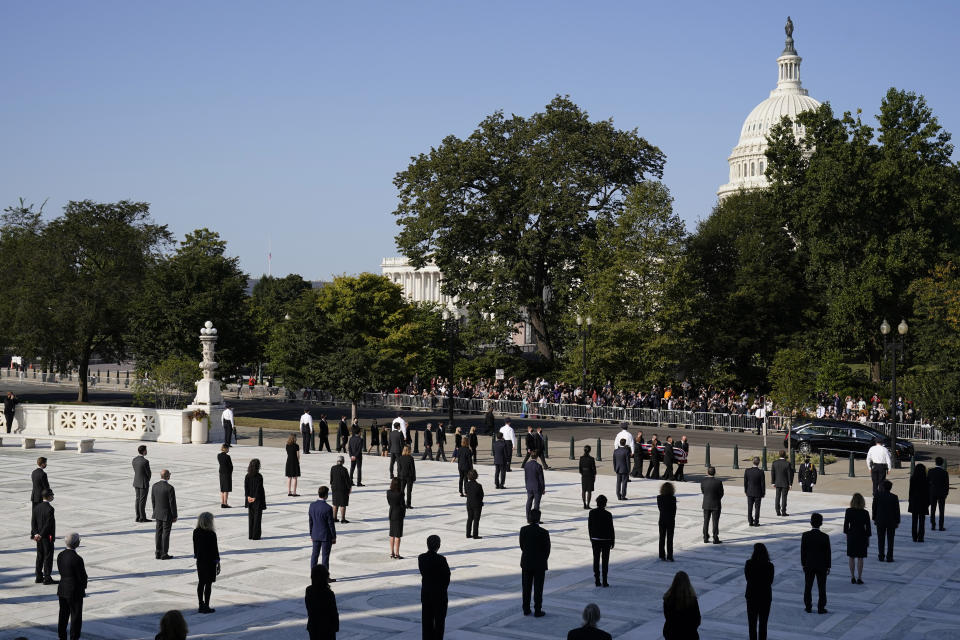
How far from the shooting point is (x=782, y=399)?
4756 cm

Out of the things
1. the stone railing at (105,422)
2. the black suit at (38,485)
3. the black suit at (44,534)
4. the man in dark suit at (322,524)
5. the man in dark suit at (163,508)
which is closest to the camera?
the black suit at (44,534)

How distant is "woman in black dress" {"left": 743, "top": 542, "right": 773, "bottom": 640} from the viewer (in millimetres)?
13651

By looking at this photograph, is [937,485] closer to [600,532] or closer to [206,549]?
[600,532]

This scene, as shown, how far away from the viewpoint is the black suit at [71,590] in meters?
13.7

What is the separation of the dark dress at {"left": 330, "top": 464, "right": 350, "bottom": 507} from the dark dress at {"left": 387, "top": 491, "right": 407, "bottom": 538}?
9.64 feet

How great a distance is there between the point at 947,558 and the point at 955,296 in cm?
3259

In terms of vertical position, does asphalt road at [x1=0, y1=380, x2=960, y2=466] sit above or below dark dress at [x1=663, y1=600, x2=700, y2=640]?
above

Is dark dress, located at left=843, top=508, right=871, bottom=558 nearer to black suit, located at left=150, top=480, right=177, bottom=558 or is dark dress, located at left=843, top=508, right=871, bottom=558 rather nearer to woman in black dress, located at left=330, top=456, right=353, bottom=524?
woman in black dress, located at left=330, top=456, right=353, bottom=524

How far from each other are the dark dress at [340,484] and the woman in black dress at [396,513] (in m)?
2.72

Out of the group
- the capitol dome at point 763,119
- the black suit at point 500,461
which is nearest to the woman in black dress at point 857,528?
the black suit at point 500,461

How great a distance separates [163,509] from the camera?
1873 centimetres

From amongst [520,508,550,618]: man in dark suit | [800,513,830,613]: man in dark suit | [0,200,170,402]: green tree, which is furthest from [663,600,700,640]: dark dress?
[0,200,170,402]: green tree

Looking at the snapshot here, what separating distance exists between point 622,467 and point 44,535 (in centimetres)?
1473

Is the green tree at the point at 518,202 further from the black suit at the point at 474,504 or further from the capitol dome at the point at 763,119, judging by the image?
the capitol dome at the point at 763,119
